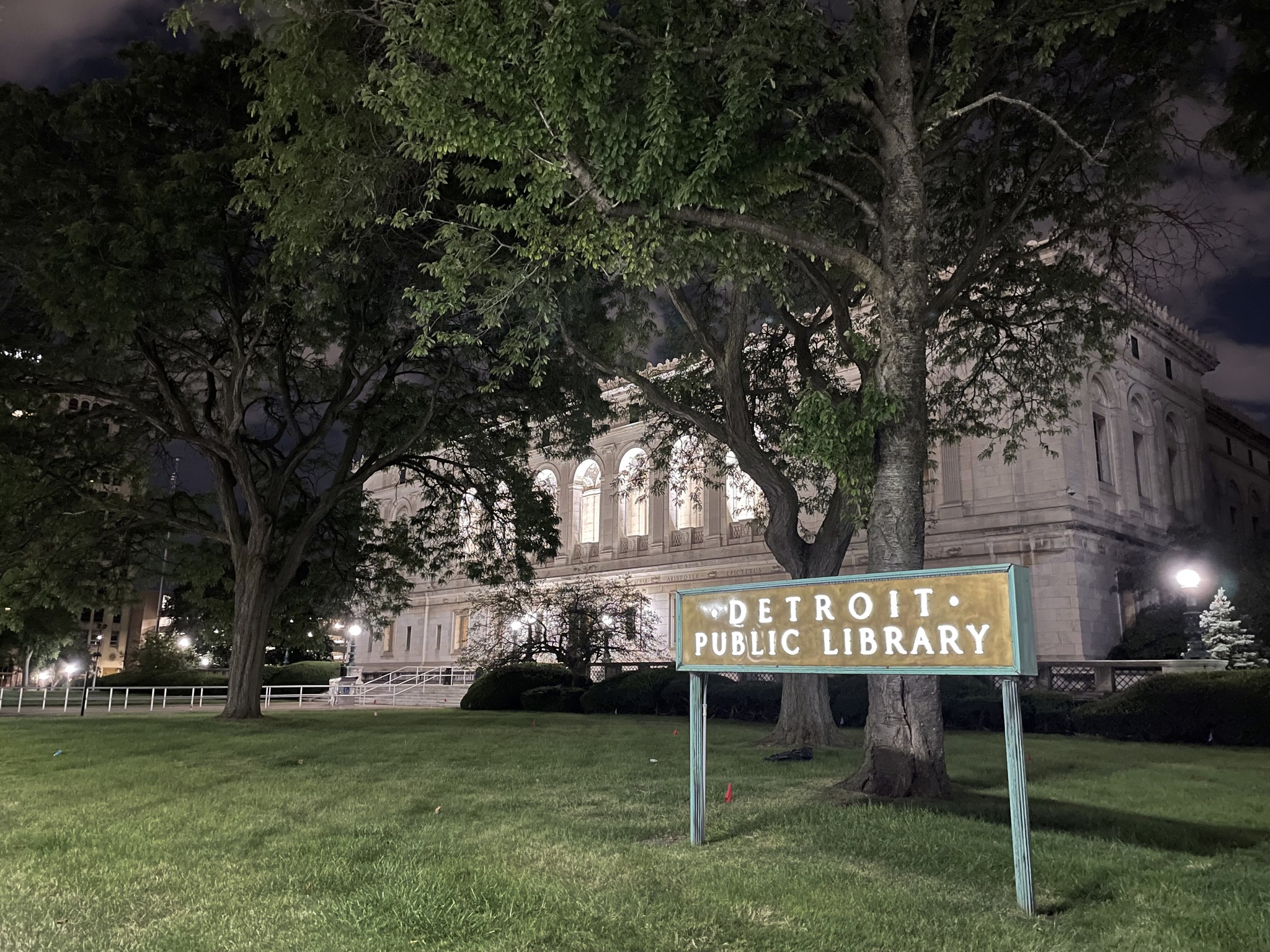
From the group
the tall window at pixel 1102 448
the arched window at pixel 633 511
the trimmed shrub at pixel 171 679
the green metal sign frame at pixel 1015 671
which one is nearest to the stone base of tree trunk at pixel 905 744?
the green metal sign frame at pixel 1015 671

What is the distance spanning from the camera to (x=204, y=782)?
33.9ft

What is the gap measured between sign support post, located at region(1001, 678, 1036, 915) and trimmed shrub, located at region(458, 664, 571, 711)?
84.3 ft

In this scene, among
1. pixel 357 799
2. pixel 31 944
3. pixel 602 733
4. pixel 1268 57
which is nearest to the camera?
pixel 31 944

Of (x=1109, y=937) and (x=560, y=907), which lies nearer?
(x=1109, y=937)

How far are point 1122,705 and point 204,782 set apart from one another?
16.9 meters

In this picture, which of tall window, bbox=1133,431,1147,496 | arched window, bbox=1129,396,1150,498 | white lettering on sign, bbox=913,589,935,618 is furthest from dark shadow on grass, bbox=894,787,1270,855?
arched window, bbox=1129,396,1150,498

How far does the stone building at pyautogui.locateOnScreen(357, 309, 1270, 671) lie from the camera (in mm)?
34219

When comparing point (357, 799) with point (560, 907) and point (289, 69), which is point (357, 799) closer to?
point (560, 907)

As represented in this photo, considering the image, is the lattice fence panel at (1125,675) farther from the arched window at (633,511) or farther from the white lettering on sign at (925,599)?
the arched window at (633,511)

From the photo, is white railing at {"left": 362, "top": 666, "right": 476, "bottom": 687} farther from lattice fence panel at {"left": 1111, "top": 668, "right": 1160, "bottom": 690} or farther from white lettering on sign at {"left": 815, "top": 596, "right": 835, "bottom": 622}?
white lettering on sign at {"left": 815, "top": 596, "right": 835, "bottom": 622}

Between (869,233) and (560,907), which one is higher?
(869,233)

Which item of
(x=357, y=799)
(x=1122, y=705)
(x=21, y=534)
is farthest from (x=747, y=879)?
(x=21, y=534)

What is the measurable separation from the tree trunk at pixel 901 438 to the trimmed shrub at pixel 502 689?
21756 mm

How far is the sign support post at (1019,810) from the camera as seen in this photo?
5238 millimetres
